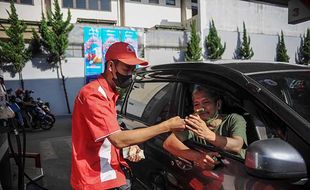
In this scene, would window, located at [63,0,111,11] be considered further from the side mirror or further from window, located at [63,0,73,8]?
the side mirror

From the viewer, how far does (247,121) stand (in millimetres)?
2213

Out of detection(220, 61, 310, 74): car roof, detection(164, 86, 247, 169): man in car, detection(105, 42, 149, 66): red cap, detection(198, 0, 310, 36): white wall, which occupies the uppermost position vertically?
detection(198, 0, 310, 36): white wall

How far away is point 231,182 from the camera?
75.6 inches

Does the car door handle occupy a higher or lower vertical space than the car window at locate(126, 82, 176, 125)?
lower

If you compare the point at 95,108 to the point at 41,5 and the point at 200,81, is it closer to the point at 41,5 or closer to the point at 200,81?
the point at 200,81

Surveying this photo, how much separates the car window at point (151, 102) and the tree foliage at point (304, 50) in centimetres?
2397

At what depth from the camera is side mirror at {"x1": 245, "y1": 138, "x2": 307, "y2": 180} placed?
1.57m

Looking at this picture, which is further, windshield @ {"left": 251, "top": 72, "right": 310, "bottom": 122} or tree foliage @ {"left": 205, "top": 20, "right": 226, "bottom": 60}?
tree foliage @ {"left": 205, "top": 20, "right": 226, "bottom": 60}

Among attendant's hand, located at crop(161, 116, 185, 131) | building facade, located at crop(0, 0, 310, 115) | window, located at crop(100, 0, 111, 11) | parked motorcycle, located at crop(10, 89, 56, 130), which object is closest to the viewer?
attendant's hand, located at crop(161, 116, 185, 131)

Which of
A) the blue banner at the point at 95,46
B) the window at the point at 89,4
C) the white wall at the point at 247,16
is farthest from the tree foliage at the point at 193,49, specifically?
the window at the point at 89,4

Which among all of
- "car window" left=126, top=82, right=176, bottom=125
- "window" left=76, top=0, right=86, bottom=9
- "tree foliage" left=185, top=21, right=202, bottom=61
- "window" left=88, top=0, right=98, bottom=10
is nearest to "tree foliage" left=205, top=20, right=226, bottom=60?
"tree foliage" left=185, top=21, right=202, bottom=61

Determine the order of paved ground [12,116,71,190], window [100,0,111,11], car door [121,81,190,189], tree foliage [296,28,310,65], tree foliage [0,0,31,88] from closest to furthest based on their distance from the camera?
car door [121,81,190,189] < paved ground [12,116,71,190] < tree foliage [0,0,31,88] < window [100,0,111,11] < tree foliage [296,28,310,65]

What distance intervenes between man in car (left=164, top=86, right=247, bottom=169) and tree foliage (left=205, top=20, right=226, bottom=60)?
17.9m

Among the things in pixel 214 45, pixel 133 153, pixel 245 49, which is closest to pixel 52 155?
pixel 133 153
